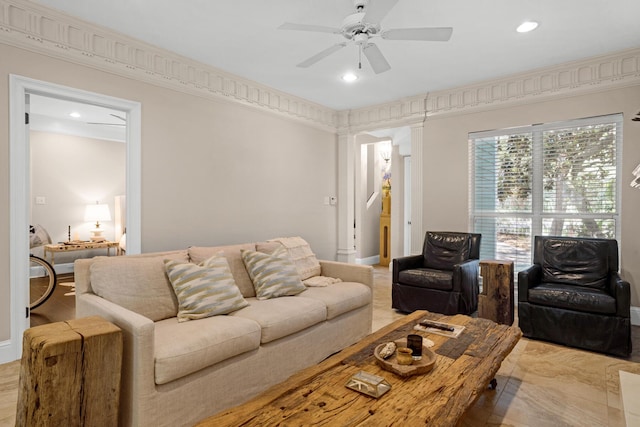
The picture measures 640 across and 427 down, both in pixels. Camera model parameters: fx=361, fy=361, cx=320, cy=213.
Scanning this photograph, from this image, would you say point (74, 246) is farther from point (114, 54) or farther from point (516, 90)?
point (516, 90)

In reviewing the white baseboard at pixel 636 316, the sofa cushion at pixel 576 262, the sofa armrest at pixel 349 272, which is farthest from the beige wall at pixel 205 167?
the white baseboard at pixel 636 316

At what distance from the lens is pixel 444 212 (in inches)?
192

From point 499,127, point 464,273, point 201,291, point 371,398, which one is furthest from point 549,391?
point 499,127

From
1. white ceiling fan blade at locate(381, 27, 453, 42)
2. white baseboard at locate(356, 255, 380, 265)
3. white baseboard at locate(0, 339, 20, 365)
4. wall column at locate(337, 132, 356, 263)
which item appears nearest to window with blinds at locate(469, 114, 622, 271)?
wall column at locate(337, 132, 356, 263)

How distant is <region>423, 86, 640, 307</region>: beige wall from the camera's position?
3668 millimetres

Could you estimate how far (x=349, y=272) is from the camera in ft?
11.5

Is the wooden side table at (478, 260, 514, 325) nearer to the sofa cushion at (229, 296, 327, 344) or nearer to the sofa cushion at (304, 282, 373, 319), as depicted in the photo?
the sofa cushion at (304, 282, 373, 319)

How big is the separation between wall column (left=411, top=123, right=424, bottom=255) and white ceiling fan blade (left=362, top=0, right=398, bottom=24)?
2.70m

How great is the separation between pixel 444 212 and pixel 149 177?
11.9 feet

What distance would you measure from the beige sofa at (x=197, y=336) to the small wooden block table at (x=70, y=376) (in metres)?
0.09

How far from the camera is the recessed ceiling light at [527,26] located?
9.99 ft

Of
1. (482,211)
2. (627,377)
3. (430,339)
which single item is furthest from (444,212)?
(627,377)

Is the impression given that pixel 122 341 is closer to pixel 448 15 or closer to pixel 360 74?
pixel 448 15

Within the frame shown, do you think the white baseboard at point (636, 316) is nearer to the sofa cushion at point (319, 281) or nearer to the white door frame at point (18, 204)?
the sofa cushion at point (319, 281)
